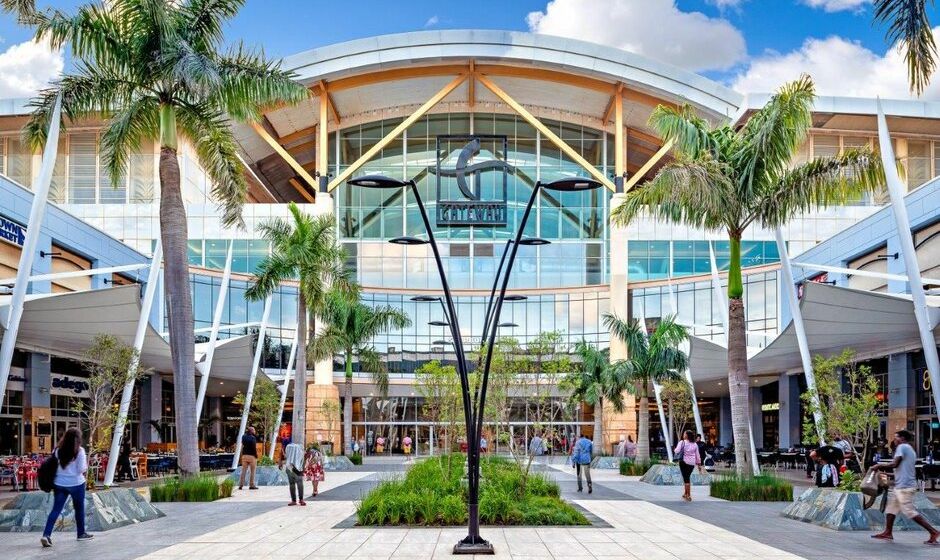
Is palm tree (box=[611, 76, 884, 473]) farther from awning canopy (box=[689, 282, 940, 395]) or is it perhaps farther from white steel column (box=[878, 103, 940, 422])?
awning canopy (box=[689, 282, 940, 395])

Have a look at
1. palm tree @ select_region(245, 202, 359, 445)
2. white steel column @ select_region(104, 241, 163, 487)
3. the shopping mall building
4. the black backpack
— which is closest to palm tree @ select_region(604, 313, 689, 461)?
the shopping mall building

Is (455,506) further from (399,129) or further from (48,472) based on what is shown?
(399,129)

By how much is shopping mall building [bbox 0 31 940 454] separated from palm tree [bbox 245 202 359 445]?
1515 centimetres

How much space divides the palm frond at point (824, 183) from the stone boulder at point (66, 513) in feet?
46.2

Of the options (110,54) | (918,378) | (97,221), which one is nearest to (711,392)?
(918,378)

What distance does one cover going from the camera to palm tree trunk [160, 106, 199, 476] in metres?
20.9

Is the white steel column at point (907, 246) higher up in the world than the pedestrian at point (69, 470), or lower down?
higher up

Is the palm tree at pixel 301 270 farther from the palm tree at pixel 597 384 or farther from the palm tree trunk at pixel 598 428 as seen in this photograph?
the palm tree trunk at pixel 598 428

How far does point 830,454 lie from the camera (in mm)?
21953

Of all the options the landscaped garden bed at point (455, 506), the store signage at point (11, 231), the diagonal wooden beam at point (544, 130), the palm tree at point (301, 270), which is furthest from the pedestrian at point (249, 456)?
the diagonal wooden beam at point (544, 130)

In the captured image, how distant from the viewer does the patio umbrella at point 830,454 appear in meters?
21.8

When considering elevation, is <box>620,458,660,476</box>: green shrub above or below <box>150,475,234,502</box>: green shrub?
below

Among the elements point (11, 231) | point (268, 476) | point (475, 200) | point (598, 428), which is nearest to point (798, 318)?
point (268, 476)

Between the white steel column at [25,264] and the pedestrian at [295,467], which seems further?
the pedestrian at [295,467]
